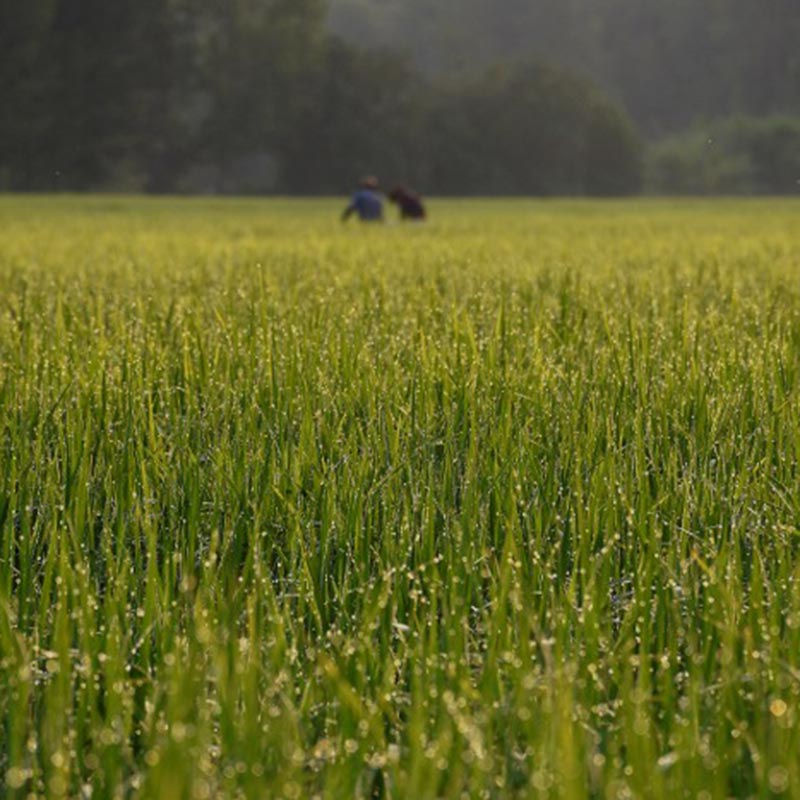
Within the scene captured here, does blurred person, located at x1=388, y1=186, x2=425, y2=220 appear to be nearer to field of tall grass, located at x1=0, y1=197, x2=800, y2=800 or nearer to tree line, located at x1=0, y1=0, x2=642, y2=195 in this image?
field of tall grass, located at x1=0, y1=197, x2=800, y2=800

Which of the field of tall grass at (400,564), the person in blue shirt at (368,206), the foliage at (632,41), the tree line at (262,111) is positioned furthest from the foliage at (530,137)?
the field of tall grass at (400,564)

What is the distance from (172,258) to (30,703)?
23.2ft

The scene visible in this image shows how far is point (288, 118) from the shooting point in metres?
53.7

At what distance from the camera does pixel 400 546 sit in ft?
7.39

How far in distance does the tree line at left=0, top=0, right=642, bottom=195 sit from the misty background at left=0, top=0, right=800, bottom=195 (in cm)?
6

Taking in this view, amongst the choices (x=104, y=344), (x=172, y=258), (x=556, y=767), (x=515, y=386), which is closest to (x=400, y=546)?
(x=556, y=767)

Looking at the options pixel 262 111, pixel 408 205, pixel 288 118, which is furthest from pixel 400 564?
pixel 288 118

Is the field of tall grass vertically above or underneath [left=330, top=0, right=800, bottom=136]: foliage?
underneath

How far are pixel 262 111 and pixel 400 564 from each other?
2060 inches

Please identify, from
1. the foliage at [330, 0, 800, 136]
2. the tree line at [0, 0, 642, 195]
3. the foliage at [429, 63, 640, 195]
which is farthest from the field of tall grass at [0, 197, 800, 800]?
the foliage at [330, 0, 800, 136]

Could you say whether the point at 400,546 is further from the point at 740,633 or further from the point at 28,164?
the point at 28,164

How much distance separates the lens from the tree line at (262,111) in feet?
155

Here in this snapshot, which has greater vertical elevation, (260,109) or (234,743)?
(260,109)

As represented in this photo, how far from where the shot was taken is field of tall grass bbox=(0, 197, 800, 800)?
5.31ft
